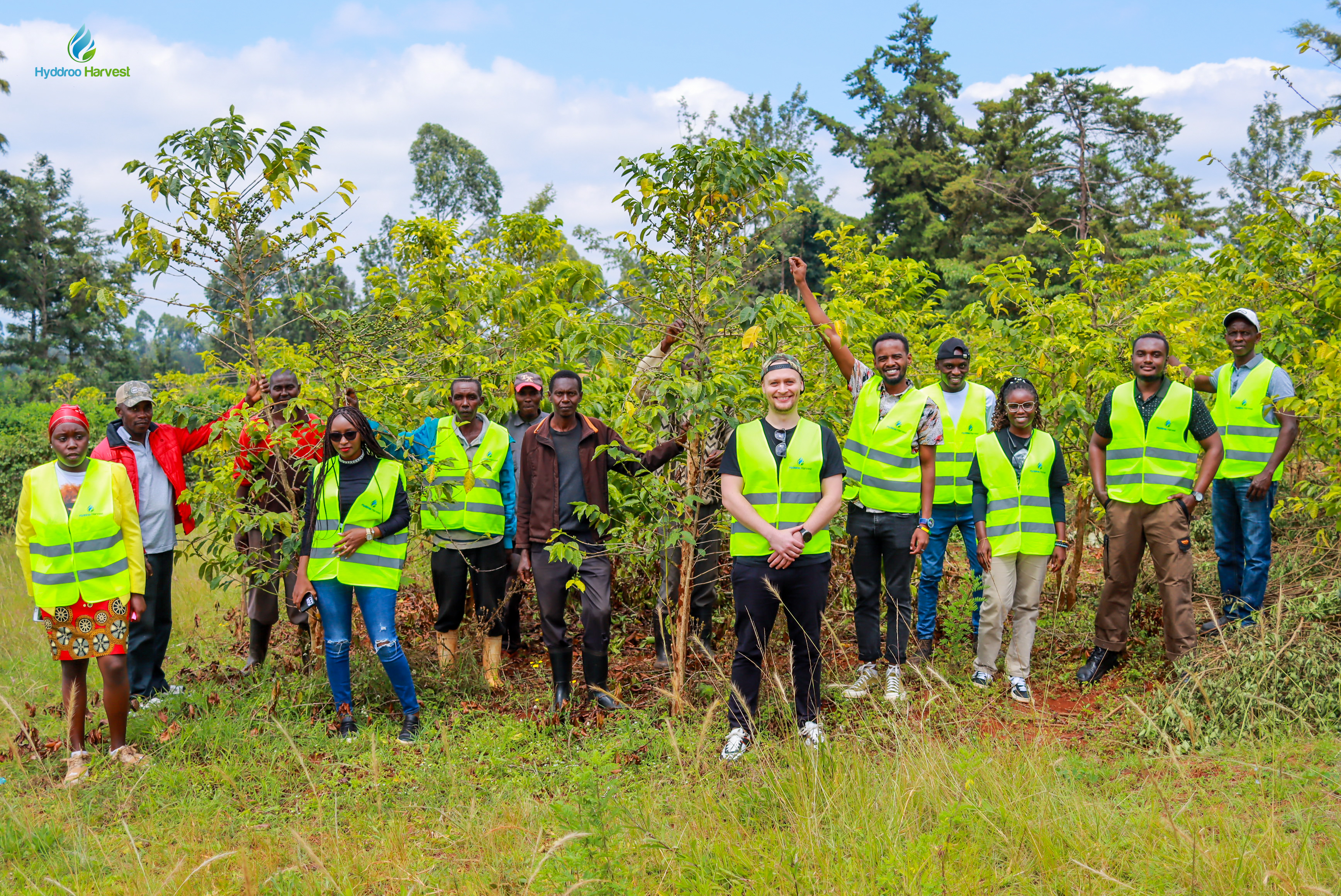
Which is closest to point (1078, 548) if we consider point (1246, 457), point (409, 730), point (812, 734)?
point (1246, 457)

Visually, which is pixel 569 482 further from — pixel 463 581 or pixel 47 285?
pixel 47 285

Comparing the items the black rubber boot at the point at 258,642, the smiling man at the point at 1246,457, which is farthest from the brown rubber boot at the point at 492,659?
the smiling man at the point at 1246,457

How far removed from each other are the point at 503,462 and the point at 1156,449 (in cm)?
424

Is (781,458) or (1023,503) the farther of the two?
(1023,503)

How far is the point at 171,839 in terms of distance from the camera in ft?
13.1

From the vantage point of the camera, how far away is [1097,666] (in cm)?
570

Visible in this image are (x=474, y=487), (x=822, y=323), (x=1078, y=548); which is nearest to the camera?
(x=822, y=323)

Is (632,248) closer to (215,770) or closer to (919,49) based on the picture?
(215,770)

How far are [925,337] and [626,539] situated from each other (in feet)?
17.7

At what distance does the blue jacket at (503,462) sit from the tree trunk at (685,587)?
125 centimetres

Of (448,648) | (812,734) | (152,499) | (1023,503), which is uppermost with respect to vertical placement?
(152,499)

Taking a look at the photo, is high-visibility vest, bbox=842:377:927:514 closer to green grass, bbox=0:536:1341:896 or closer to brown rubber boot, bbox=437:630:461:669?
green grass, bbox=0:536:1341:896

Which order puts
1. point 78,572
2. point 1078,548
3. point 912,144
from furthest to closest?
point 912,144, point 1078,548, point 78,572

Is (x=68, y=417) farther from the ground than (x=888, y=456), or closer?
farther from the ground
